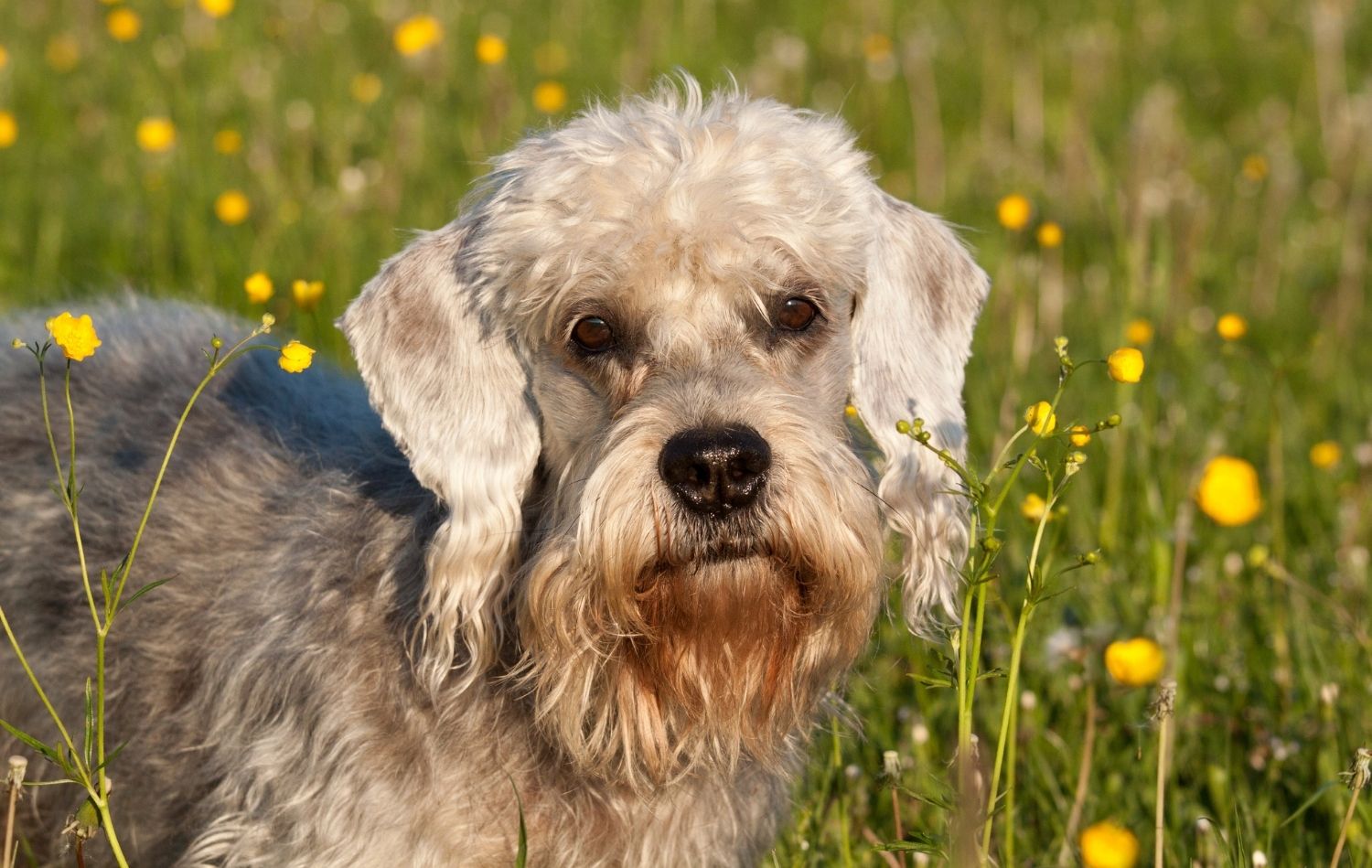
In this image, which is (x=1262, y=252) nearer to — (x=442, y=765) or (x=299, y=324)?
(x=299, y=324)

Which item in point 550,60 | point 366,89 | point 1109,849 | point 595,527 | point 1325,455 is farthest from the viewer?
point 550,60

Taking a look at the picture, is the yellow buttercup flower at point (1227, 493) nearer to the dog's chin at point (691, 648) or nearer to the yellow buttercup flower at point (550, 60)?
the dog's chin at point (691, 648)

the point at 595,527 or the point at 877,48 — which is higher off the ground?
the point at 595,527

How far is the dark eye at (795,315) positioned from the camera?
366 centimetres

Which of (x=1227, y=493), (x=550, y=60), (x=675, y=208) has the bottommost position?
(x=550, y=60)

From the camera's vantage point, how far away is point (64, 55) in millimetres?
8703

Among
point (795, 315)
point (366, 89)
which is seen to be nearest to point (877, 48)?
point (366, 89)

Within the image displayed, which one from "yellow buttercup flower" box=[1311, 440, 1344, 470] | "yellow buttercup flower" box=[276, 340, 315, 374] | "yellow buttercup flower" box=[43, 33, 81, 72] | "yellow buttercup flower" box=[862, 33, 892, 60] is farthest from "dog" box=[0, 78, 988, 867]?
"yellow buttercup flower" box=[43, 33, 81, 72]

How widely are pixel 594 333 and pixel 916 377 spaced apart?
28.2 inches

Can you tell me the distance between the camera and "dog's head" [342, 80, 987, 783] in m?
3.36

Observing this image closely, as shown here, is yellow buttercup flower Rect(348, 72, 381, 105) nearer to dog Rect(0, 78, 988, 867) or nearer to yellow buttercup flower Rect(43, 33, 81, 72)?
yellow buttercup flower Rect(43, 33, 81, 72)

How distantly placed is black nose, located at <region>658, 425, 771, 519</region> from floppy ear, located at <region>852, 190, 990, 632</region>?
56 cm

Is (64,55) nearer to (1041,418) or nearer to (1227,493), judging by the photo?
(1227,493)

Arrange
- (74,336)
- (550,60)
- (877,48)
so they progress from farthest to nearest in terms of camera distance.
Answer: (550,60) < (877,48) < (74,336)
